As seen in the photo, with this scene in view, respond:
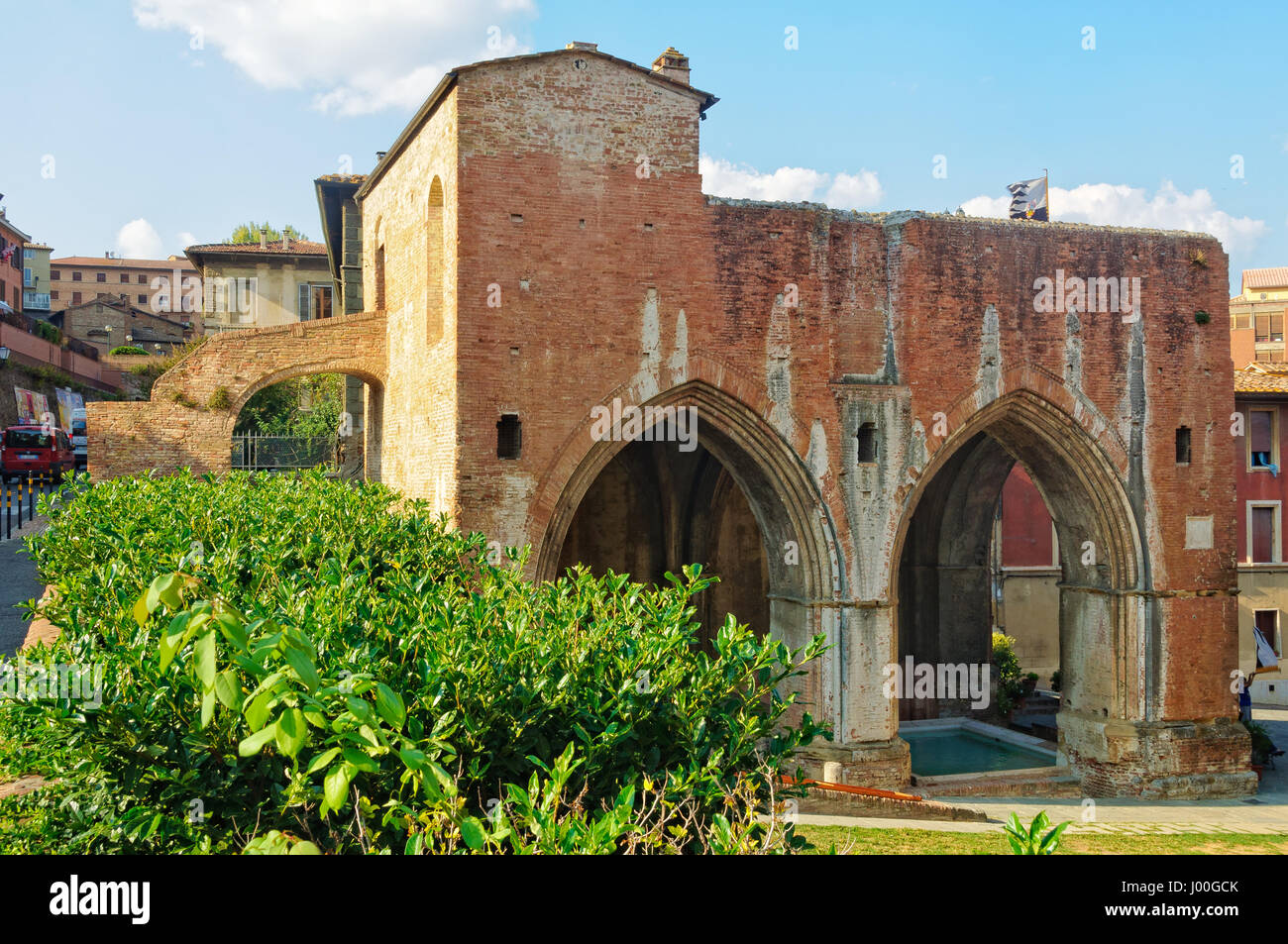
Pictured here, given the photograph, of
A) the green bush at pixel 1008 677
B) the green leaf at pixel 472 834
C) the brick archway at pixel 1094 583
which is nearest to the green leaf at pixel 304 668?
the green leaf at pixel 472 834

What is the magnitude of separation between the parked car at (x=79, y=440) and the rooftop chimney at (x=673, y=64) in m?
28.1

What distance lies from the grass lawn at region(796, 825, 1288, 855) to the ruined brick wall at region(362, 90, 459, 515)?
6.57 m

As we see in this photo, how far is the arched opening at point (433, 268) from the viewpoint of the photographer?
16.2 m

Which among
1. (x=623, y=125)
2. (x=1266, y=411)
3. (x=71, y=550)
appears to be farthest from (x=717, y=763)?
(x=1266, y=411)

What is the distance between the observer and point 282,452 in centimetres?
2606

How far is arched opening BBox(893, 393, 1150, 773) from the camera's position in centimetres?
1770

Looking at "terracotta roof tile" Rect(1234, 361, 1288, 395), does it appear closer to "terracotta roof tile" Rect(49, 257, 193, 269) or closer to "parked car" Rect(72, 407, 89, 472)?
"parked car" Rect(72, 407, 89, 472)

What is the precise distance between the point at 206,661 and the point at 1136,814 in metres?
16.8

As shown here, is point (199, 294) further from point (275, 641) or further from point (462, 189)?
point (275, 641)

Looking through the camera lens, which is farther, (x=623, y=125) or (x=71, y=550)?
(x=623, y=125)

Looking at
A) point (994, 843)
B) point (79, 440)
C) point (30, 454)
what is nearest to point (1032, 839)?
point (994, 843)

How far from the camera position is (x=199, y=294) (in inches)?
1662

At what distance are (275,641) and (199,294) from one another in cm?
4348
